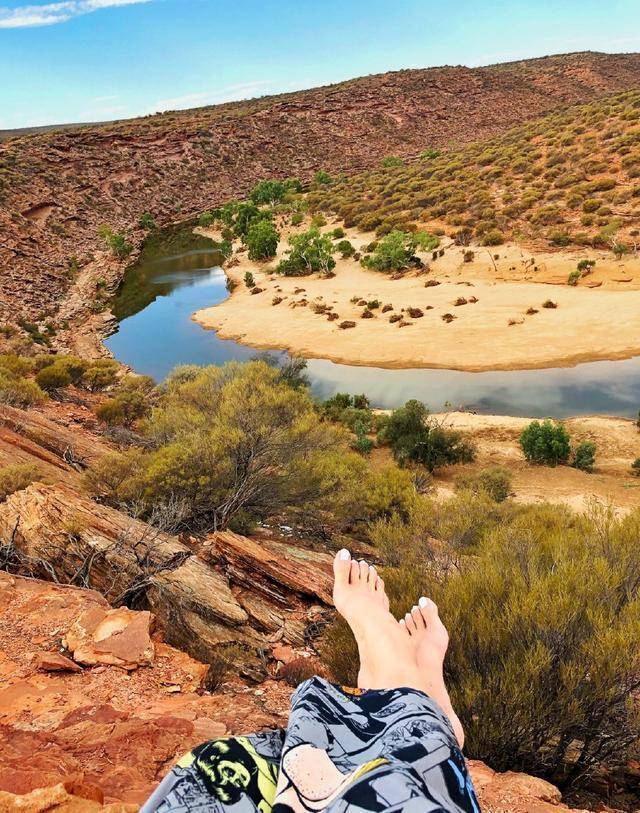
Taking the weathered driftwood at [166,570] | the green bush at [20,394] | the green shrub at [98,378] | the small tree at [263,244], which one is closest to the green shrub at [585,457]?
the weathered driftwood at [166,570]

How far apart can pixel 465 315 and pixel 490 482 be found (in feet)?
A: 44.4

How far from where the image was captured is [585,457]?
13492 millimetres

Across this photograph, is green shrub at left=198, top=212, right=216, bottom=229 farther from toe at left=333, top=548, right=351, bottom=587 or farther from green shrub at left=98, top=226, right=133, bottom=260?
toe at left=333, top=548, right=351, bottom=587

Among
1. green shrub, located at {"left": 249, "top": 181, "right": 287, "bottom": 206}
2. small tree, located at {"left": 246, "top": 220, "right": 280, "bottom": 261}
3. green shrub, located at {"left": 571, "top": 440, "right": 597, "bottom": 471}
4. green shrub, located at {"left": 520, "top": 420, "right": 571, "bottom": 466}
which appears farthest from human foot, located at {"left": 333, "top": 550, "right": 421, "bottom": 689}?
green shrub, located at {"left": 249, "top": 181, "right": 287, "bottom": 206}

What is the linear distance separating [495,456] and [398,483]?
607 centimetres

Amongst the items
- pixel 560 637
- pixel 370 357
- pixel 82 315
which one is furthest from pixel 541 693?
pixel 82 315

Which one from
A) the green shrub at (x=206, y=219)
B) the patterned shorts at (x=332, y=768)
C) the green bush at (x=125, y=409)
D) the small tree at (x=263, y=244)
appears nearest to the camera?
the patterned shorts at (x=332, y=768)

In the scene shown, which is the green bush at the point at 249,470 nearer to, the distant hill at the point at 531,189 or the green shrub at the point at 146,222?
the distant hill at the point at 531,189

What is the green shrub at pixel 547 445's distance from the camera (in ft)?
45.0

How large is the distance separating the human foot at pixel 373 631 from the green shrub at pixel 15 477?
453 cm

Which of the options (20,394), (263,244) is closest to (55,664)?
(20,394)

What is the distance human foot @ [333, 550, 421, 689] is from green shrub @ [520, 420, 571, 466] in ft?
37.0

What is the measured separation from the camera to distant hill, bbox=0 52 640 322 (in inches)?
1678

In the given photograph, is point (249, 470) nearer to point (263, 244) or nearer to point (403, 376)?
point (403, 376)
